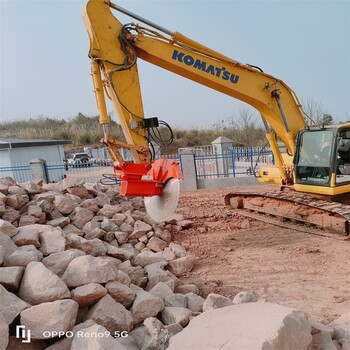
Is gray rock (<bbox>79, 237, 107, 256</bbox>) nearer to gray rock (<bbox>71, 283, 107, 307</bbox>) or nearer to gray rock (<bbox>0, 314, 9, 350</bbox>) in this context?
gray rock (<bbox>71, 283, 107, 307</bbox>)

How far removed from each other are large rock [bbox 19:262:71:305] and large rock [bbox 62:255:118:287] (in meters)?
0.20

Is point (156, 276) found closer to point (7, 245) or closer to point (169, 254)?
point (169, 254)

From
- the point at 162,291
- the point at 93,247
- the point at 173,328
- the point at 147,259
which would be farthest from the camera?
the point at 147,259

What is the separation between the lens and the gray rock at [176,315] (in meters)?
2.71

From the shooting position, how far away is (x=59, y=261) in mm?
3219

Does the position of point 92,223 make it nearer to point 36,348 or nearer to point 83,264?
point 83,264

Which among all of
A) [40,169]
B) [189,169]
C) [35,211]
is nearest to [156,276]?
[35,211]

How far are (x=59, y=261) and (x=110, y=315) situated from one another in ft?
3.15

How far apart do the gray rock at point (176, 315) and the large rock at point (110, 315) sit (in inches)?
13.2

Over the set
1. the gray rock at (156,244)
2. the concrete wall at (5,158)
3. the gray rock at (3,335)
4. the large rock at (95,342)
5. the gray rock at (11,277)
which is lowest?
the gray rock at (156,244)

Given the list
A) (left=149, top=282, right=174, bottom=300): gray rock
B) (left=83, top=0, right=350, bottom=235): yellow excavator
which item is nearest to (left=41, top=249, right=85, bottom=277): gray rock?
(left=149, top=282, right=174, bottom=300): gray rock

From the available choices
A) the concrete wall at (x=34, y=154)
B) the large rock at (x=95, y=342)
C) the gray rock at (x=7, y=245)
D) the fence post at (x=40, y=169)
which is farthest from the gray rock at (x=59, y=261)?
the concrete wall at (x=34, y=154)

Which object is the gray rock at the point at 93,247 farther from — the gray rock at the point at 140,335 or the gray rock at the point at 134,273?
the gray rock at the point at 140,335

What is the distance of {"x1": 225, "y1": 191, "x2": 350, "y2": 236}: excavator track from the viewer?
528cm
